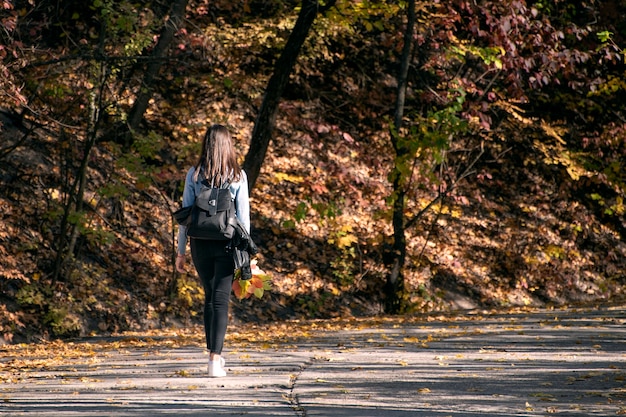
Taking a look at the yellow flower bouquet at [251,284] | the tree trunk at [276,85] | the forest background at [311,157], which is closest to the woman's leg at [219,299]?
the yellow flower bouquet at [251,284]

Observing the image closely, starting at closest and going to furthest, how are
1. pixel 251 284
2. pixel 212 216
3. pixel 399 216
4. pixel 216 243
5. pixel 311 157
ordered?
pixel 212 216
pixel 216 243
pixel 251 284
pixel 399 216
pixel 311 157

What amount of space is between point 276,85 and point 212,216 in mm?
6648

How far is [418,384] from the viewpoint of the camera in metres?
6.50

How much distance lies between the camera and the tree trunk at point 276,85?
1295cm

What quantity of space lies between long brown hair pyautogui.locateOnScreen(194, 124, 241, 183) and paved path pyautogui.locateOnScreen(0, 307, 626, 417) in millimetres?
1594

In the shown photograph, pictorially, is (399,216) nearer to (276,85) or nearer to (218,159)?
(276,85)

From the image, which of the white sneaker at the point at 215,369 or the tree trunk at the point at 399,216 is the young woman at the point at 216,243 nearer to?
the white sneaker at the point at 215,369

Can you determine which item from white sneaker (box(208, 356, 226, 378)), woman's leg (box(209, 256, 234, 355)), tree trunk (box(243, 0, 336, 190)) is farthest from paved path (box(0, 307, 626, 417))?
tree trunk (box(243, 0, 336, 190))

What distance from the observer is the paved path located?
555cm

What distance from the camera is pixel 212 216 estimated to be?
6656 millimetres

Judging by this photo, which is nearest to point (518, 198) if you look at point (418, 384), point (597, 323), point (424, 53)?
point (424, 53)

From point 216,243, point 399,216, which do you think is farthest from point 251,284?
point 399,216

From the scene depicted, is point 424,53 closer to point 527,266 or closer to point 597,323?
point 527,266

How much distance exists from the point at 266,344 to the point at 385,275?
583cm
